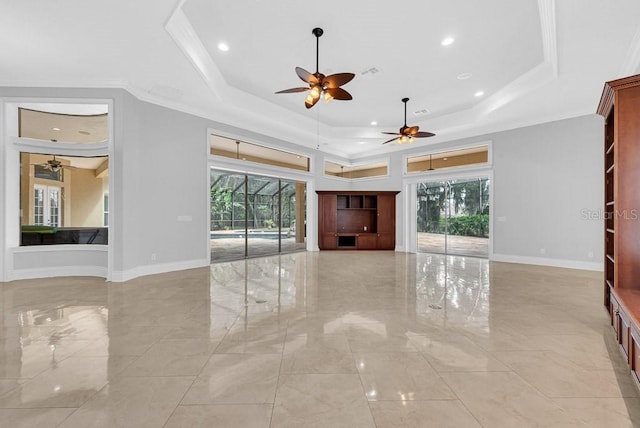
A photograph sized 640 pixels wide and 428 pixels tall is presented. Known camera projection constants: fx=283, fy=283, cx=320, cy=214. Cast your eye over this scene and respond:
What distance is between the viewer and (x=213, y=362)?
2.24 meters

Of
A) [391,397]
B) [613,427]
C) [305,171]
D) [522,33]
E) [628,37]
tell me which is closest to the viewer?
[613,427]

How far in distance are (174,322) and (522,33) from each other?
5981 millimetres

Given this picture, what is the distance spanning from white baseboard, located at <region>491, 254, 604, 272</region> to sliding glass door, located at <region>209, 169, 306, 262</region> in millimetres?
5850

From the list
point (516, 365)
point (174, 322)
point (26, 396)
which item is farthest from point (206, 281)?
point (516, 365)

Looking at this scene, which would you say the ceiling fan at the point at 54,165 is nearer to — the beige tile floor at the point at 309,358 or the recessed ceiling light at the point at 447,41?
the beige tile floor at the point at 309,358

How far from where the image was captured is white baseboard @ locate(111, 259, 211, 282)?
16.4ft

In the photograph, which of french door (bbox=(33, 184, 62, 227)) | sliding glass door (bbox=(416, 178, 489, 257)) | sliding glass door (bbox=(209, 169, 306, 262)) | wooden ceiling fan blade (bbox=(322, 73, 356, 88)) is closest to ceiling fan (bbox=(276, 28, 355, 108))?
wooden ceiling fan blade (bbox=(322, 73, 356, 88))

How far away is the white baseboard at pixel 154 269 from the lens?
500 cm

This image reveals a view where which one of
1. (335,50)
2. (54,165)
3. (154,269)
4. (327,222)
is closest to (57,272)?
(154,269)

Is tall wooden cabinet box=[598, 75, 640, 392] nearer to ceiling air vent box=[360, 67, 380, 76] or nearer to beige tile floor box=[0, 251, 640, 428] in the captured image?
beige tile floor box=[0, 251, 640, 428]

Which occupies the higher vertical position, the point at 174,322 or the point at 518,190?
the point at 518,190

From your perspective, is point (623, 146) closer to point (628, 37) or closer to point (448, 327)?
point (628, 37)

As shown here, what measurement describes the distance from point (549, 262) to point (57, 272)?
10.4 m

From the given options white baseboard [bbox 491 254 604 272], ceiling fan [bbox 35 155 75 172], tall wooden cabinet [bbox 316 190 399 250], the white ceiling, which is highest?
the white ceiling
